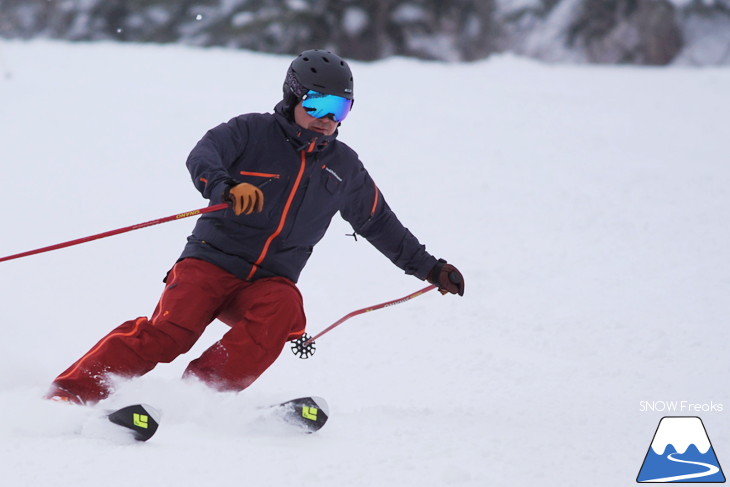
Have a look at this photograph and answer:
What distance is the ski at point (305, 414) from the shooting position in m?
2.81

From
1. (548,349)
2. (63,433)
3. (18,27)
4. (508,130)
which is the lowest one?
(63,433)

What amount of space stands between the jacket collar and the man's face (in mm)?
20

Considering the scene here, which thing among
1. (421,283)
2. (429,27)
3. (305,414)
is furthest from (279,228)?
(429,27)

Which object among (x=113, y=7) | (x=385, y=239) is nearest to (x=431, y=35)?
(x=113, y=7)

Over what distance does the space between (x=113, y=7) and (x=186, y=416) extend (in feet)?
54.4

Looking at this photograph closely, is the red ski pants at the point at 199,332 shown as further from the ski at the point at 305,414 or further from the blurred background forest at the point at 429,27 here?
the blurred background forest at the point at 429,27

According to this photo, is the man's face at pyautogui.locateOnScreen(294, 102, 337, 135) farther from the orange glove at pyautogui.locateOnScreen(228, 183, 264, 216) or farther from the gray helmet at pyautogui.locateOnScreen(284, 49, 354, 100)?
the orange glove at pyautogui.locateOnScreen(228, 183, 264, 216)

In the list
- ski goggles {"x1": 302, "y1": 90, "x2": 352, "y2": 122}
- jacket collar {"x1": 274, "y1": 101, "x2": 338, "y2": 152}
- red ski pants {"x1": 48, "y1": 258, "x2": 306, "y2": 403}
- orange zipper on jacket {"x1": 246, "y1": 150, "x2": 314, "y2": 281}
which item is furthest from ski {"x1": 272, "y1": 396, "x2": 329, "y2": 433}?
ski goggles {"x1": 302, "y1": 90, "x2": 352, "y2": 122}

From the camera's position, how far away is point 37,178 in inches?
304

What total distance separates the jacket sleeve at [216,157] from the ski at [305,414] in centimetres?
76

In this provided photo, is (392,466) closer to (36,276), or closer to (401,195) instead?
(36,276)

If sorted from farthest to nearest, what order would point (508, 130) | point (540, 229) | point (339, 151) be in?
point (508, 130) < point (540, 229) < point (339, 151)

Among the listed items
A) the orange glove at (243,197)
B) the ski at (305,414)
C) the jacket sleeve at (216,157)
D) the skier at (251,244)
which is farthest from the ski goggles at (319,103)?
the ski at (305,414)

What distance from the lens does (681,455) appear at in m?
2.98
